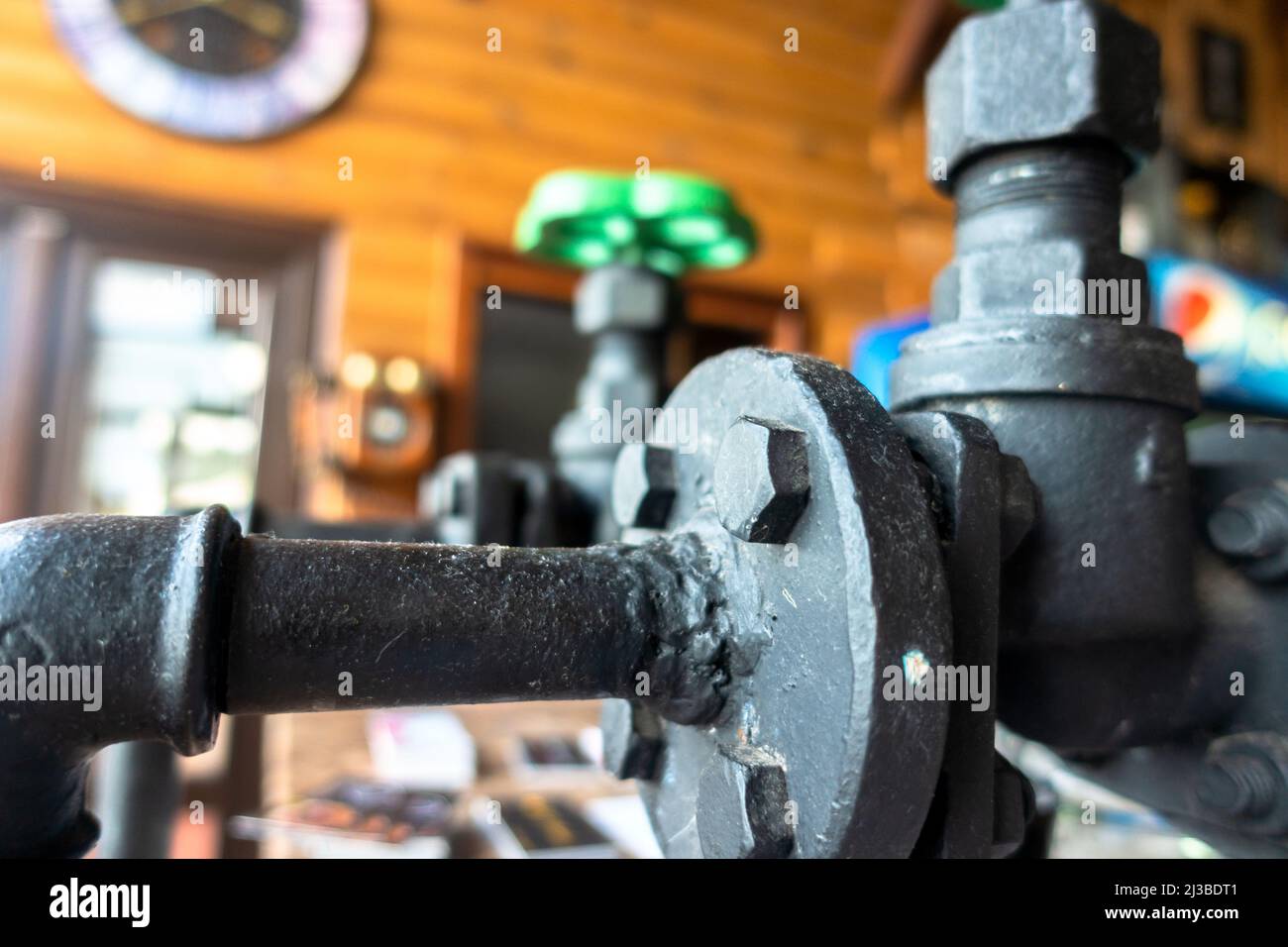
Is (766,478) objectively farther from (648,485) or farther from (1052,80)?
(1052,80)

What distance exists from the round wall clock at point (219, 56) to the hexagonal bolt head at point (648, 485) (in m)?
2.67

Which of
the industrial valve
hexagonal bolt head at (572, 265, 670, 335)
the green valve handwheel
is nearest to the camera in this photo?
the industrial valve

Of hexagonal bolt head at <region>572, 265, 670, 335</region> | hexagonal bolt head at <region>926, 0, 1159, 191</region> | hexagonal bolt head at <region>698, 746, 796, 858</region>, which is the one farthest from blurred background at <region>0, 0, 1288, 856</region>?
hexagonal bolt head at <region>698, 746, 796, 858</region>

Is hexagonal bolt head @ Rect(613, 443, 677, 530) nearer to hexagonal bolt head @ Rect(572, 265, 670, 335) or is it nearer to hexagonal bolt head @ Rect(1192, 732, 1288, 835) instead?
hexagonal bolt head @ Rect(1192, 732, 1288, 835)

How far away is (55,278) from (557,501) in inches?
93.1

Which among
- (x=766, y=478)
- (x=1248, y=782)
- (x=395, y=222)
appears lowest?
(x=1248, y=782)

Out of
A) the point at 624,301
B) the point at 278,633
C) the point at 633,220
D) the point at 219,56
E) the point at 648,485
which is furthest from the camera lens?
the point at 219,56

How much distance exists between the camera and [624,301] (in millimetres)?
1117

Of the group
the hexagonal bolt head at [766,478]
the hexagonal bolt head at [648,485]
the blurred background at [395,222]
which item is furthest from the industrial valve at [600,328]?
the blurred background at [395,222]

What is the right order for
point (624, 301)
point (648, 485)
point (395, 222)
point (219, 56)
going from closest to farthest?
point (648, 485) → point (624, 301) → point (219, 56) → point (395, 222)

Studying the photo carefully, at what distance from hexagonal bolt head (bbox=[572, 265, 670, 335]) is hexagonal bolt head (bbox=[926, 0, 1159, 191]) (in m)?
0.64

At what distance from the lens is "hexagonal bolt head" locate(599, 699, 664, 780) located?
0.41m

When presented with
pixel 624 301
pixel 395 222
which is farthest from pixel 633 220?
pixel 395 222

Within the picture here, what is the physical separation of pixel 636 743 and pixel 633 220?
0.97 meters
